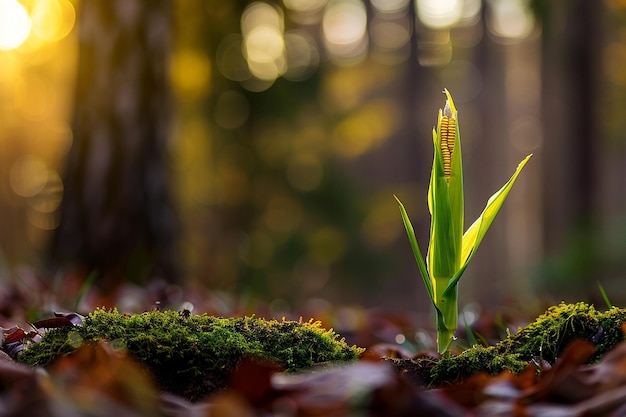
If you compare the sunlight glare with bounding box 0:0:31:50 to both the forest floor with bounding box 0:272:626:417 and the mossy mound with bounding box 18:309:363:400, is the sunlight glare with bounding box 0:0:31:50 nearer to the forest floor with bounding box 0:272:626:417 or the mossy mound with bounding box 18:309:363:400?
the mossy mound with bounding box 18:309:363:400

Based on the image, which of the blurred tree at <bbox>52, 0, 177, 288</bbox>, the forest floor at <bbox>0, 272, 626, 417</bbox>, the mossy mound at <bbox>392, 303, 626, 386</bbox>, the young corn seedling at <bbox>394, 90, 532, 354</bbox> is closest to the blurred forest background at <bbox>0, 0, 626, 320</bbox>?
the blurred tree at <bbox>52, 0, 177, 288</bbox>

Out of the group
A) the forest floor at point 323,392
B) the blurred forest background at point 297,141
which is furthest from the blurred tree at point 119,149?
the forest floor at point 323,392

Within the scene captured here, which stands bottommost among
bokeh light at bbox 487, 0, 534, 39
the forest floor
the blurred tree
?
the forest floor

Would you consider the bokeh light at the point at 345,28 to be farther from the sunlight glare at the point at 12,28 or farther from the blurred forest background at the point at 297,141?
the sunlight glare at the point at 12,28

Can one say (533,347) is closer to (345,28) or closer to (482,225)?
(482,225)

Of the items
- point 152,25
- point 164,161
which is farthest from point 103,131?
point 152,25

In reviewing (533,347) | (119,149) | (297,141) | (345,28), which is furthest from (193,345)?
(345,28)
